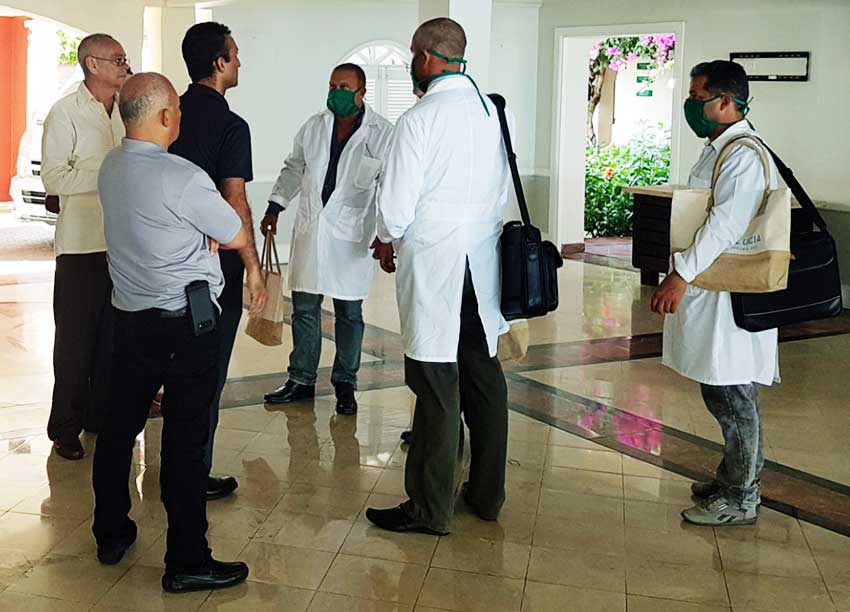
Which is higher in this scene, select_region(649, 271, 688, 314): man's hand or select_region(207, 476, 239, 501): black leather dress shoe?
select_region(649, 271, 688, 314): man's hand

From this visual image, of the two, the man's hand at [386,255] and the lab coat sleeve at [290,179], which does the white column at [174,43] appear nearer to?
the lab coat sleeve at [290,179]

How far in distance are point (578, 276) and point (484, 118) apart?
20.6 ft

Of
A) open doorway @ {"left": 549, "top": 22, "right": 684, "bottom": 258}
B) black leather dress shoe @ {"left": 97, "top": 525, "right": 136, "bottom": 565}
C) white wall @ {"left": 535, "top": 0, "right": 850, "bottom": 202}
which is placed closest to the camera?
black leather dress shoe @ {"left": 97, "top": 525, "right": 136, "bottom": 565}

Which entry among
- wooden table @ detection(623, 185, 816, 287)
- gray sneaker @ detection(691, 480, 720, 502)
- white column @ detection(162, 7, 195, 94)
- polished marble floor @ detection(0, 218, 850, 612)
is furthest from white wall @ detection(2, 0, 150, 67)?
gray sneaker @ detection(691, 480, 720, 502)

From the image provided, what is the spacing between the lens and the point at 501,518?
13.3ft

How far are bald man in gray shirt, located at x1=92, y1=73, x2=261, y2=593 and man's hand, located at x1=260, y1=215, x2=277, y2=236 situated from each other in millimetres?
1731

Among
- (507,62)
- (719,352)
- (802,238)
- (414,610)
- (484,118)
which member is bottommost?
(414,610)

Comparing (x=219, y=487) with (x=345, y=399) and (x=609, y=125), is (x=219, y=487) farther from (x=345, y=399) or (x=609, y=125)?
(x=609, y=125)

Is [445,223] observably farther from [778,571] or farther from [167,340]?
[778,571]

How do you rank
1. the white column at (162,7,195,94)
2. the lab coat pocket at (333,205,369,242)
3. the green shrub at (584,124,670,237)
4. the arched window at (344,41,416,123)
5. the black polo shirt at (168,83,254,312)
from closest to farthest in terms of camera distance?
the black polo shirt at (168,83,254,312) → the lab coat pocket at (333,205,369,242) → the white column at (162,7,195,94) → the arched window at (344,41,416,123) → the green shrub at (584,124,670,237)

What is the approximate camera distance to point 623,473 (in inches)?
180

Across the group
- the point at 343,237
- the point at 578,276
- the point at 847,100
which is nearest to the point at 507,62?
the point at 578,276

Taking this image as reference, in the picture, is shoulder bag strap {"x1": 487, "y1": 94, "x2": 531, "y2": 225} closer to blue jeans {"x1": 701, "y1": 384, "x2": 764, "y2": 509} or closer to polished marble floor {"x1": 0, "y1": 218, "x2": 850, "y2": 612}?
blue jeans {"x1": 701, "y1": 384, "x2": 764, "y2": 509}

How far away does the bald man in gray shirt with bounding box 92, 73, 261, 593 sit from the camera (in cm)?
320
